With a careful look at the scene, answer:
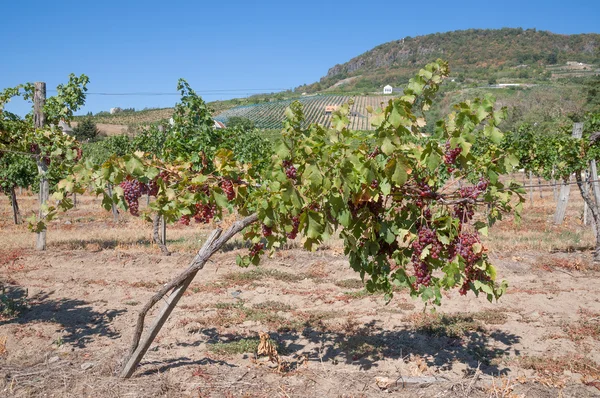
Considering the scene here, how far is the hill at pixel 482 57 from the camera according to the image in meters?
110

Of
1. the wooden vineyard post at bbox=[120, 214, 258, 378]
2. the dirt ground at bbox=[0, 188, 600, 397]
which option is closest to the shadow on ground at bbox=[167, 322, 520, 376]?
the dirt ground at bbox=[0, 188, 600, 397]

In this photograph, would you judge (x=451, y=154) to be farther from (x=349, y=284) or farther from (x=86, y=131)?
(x=86, y=131)

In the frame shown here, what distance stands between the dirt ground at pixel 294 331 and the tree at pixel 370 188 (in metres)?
0.94

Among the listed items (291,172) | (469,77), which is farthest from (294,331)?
(469,77)

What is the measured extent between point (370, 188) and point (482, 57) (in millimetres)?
145009

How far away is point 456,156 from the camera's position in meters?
3.16

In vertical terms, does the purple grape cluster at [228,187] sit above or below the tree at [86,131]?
below

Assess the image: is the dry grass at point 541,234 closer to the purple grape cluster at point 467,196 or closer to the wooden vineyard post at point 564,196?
the wooden vineyard post at point 564,196

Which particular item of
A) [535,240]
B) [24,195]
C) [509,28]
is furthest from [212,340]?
[509,28]

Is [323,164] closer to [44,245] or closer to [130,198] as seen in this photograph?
[130,198]

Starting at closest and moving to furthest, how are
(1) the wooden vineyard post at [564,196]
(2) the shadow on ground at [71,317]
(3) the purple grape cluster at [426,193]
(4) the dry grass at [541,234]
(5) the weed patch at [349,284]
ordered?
(3) the purple grape cluster at [426,193], (2) the shadow on ground at [71,317], (5) the weed patch at [349,284], (1) the wooden vineyard post at [564,196], (4) the dry grass at [541,234]

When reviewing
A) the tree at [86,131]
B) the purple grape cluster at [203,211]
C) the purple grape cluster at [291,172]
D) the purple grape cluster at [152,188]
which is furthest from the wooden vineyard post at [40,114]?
the tree at [86,131]

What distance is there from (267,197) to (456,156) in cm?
132

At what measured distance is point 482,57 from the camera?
436 feet
